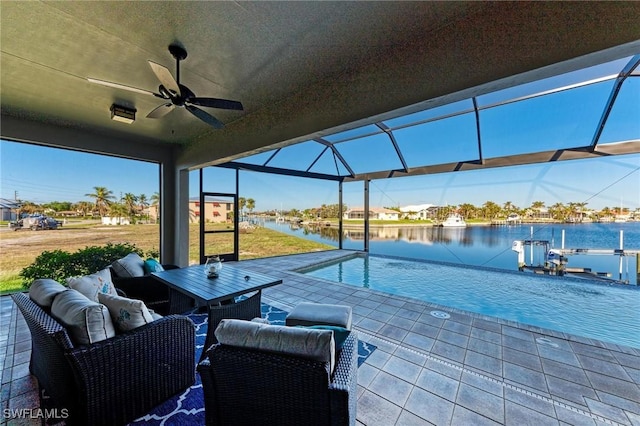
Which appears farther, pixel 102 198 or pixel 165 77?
pixel 102 198

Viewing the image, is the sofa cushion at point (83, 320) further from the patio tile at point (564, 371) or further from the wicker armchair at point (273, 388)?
the patio tile at point (564, 371)

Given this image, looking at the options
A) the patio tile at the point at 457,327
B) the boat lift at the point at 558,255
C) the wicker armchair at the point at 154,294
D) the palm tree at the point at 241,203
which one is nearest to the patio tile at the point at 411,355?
the patio tile at the point at 457,327

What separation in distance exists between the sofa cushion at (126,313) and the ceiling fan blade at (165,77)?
2.01 meters

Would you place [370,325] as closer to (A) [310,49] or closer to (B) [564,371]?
(B) [564,371]

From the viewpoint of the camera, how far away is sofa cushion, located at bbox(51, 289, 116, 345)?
151cm

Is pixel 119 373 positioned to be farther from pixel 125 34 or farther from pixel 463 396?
pixel 125 34

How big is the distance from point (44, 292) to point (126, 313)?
733mm

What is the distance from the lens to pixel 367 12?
83.7 inches

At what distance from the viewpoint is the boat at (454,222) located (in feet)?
25.0

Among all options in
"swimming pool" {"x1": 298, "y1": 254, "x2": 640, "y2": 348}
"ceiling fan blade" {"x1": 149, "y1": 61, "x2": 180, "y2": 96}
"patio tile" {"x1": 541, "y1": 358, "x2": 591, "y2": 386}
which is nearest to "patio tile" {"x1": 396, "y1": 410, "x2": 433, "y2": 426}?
"patio tile" {"x1": 541, "y1": 358, "x2": 591, "y2": 386}

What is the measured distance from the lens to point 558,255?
6164mm

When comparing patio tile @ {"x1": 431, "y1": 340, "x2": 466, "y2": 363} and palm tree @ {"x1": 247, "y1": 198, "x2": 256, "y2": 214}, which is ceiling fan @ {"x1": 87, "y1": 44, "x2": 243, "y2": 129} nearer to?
patio tile @ {"x1": 431, "y1": 340, "x2": 466, "y2": 363}

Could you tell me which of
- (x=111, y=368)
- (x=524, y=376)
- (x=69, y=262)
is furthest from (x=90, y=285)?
(x=69, y=262)

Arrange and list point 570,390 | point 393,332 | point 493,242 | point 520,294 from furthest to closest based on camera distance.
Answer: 1. point 493,242
2. point 520,294
3. point 393,332
4. point 570,390
